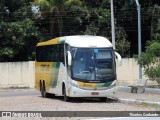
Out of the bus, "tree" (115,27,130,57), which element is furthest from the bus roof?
"tree" (115,27,130,57)

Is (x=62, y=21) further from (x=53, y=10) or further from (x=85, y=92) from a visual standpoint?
(x=85, y=92)

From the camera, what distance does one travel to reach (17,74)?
4281cm

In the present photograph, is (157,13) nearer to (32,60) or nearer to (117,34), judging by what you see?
(117,34)

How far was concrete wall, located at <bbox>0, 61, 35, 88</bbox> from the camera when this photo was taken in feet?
139

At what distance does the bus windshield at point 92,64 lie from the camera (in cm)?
2306

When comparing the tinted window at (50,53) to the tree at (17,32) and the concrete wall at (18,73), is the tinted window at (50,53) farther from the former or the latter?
the concrete wall at (18,73)

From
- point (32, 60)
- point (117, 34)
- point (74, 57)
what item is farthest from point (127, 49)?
point (74, 57)

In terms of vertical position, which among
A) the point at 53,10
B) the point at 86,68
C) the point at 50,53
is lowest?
the point at 86,68

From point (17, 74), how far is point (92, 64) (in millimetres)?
20639

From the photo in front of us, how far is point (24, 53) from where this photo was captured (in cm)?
4494

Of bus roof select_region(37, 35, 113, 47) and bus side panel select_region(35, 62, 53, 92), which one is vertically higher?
bus roof select_region(37, 35, 113, 47)

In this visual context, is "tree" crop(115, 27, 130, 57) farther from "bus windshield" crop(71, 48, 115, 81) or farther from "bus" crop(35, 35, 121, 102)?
"bus windshield" crop(71, 48, 115, 81)

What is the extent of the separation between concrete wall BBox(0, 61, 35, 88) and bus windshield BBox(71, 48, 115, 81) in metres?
19.8

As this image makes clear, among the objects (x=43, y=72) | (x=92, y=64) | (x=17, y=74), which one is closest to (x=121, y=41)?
(x=17, y=74)
